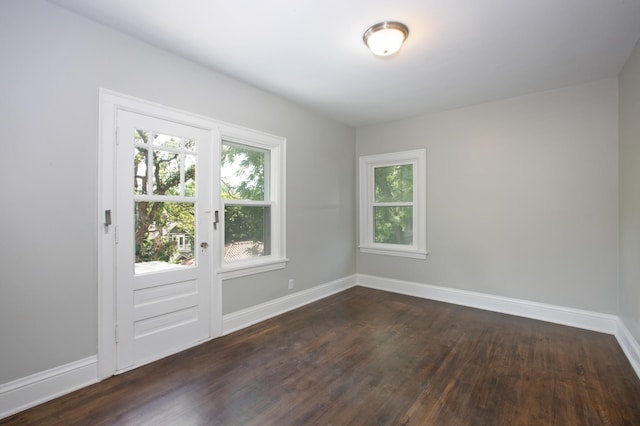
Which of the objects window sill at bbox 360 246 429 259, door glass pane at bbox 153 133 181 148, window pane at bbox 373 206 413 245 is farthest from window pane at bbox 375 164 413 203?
door glass pane at bbox 153 133 181 148

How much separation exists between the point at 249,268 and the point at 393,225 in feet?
8.17

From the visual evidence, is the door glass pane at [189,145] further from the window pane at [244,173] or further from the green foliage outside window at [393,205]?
the green foliage outside window at [393,205]

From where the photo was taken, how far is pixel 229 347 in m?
2.78

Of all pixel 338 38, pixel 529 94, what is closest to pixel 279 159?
pixel 338 38

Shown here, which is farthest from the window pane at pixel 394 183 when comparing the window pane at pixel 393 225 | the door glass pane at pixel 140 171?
the door glass pane at pixel 140 171

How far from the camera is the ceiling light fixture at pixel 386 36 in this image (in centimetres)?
222

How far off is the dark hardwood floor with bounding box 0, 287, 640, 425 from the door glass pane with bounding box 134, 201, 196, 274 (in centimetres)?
84

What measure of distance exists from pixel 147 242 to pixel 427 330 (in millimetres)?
2903

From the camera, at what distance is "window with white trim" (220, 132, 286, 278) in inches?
126

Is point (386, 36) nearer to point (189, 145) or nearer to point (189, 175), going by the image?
point (189, 145)

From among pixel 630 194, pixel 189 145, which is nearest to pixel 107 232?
pixel 189 145

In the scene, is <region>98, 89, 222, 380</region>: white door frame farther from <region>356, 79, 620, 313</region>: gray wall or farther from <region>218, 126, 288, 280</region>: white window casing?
<region>356, 79, 620, 313</region>: gray wall

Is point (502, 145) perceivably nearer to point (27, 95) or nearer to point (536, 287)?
point (536, 287)

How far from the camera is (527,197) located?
357 centimetres
